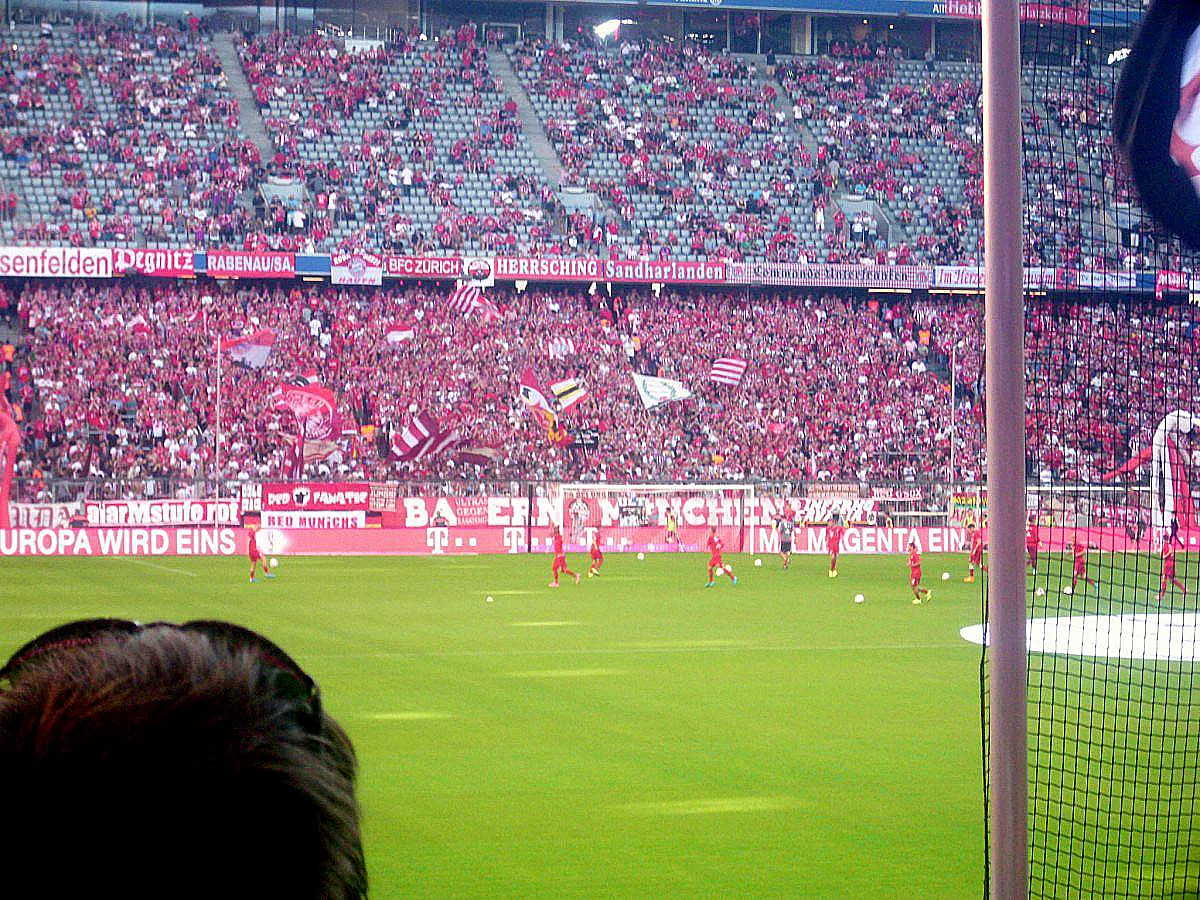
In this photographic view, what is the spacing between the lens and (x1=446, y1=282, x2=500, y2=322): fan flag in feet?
151

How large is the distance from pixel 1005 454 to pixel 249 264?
41785 millimetres

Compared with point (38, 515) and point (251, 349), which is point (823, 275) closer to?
point (251, 349)

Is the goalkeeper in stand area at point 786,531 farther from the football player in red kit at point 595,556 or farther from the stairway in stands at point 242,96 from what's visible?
the stairway in stands at point 242,96

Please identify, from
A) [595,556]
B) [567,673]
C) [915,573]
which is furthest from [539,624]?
[595,556]

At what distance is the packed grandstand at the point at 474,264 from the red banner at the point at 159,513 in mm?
1164

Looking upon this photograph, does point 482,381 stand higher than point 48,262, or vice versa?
point 48,262

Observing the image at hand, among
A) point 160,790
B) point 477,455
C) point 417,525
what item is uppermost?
point 477,455

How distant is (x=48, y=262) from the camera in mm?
43125

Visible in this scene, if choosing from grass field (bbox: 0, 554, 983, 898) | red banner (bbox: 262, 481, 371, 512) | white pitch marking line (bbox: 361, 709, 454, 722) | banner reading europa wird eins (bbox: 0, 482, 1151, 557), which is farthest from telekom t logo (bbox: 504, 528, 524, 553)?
white pitch marking line (bbox: 361, 709, 454, 722)

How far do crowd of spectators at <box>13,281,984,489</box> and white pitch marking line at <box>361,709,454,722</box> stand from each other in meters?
27.9

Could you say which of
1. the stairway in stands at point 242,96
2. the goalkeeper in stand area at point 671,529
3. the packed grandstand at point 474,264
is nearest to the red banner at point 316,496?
the packed grandstand at point 474,264

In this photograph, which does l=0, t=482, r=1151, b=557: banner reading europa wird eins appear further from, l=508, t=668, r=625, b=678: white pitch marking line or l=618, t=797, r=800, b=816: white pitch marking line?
l=618, t=797, r=800, b=816: white pitch marking line

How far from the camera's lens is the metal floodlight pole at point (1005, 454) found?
5223mm

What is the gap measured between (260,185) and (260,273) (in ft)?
13.9
